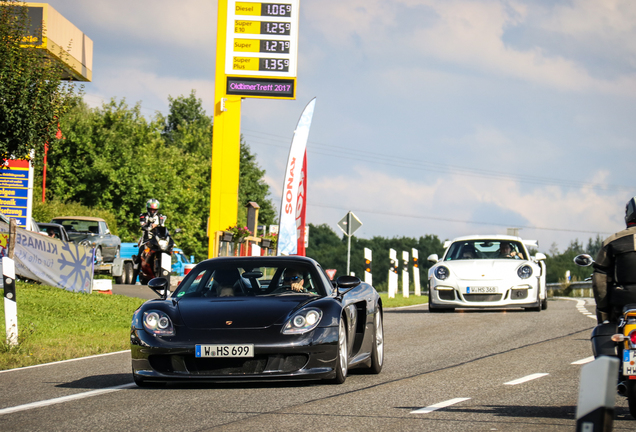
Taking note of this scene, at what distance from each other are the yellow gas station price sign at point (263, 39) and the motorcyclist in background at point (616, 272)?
24.9m

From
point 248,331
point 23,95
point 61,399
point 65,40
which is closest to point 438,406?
point 248,331

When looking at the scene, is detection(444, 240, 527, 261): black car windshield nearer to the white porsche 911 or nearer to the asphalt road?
the white porsche 911

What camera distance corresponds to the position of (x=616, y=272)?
256 inches

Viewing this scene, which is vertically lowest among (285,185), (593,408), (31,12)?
(593,408)

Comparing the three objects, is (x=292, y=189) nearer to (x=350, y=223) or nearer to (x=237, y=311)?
(x=350, y=223)

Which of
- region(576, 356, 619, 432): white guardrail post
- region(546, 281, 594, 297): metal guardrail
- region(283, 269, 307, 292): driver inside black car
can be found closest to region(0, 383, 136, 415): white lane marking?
region(283, 269, 307, 292): driver inside black car

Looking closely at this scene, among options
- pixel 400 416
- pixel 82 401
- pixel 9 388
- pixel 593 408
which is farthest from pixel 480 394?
pixel 593 408

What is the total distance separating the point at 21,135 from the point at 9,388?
12.2m

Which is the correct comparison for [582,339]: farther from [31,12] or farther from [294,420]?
[31,12]

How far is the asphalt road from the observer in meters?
6.05

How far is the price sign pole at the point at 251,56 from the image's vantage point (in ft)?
101

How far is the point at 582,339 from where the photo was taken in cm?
1273

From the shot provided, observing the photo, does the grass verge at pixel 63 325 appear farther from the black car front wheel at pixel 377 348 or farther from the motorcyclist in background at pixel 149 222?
the black car front wheel at pixel 377 348

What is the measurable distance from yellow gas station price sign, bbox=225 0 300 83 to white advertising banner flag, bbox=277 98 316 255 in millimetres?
2753
